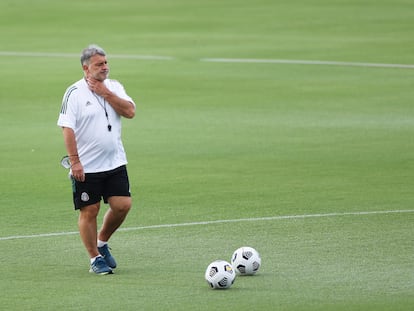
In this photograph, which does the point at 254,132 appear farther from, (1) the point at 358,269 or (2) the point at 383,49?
(2) the point at 383,49

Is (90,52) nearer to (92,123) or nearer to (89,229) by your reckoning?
(92,123)

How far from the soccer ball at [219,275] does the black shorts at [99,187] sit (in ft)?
4.93

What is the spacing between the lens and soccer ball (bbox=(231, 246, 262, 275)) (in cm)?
1219

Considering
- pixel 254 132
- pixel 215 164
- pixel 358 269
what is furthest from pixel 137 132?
pixel 358 269

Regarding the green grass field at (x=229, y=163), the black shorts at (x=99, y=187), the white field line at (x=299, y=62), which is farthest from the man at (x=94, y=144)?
the white field line at (x=299, y=62)

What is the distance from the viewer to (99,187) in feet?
41.3

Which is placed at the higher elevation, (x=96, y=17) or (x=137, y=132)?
(x=96, y=17)

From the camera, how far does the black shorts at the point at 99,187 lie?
1256 centimetres

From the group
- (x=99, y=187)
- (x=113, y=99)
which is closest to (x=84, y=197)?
(x=99, y=187)

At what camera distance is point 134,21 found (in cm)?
4116

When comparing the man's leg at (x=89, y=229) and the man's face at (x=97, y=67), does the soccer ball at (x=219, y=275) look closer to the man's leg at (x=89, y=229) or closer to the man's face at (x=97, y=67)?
the man's leg at (x=89, y=229)

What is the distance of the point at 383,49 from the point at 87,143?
22.6 metres

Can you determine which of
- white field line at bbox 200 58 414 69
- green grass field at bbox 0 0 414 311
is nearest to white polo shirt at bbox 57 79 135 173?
green grass field at bbox 0 0 414 311

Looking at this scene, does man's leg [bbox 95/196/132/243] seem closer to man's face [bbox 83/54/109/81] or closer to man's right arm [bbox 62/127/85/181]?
man's right arm [bbox 62/127/85/181]
